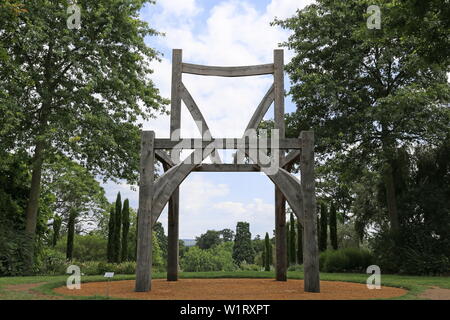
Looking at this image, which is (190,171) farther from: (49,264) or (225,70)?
(49,264)

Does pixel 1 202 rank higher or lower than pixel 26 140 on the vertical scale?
lower

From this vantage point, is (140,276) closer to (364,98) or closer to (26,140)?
(26,140)

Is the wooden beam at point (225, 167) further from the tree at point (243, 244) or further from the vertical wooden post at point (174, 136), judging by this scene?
the tree at point (243, 244)

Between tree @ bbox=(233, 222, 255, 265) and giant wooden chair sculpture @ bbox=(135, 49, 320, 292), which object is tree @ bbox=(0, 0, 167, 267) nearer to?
giant wooden chair sculpture @ bbox=(135, 49, 320, 292)

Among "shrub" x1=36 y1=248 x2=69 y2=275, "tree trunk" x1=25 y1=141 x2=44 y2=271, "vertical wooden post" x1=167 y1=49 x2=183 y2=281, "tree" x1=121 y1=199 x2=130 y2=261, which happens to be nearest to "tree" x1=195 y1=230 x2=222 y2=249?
"tree" x1=121 y1=199 x2=130 y2=261

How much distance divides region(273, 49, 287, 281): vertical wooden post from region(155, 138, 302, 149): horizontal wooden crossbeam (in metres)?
1.84

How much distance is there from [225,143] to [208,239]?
171ft

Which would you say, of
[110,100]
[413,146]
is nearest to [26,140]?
[110,100]

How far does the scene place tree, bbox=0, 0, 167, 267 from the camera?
15.0 metres

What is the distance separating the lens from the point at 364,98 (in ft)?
59.2

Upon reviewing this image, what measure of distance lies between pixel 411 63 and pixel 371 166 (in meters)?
4.42

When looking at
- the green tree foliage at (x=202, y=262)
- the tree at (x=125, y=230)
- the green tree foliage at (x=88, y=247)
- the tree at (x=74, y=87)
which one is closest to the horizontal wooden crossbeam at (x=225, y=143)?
the tree at (x=74, y=87)

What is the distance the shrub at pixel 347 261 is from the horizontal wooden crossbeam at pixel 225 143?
10578mm

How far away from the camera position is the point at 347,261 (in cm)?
1738
